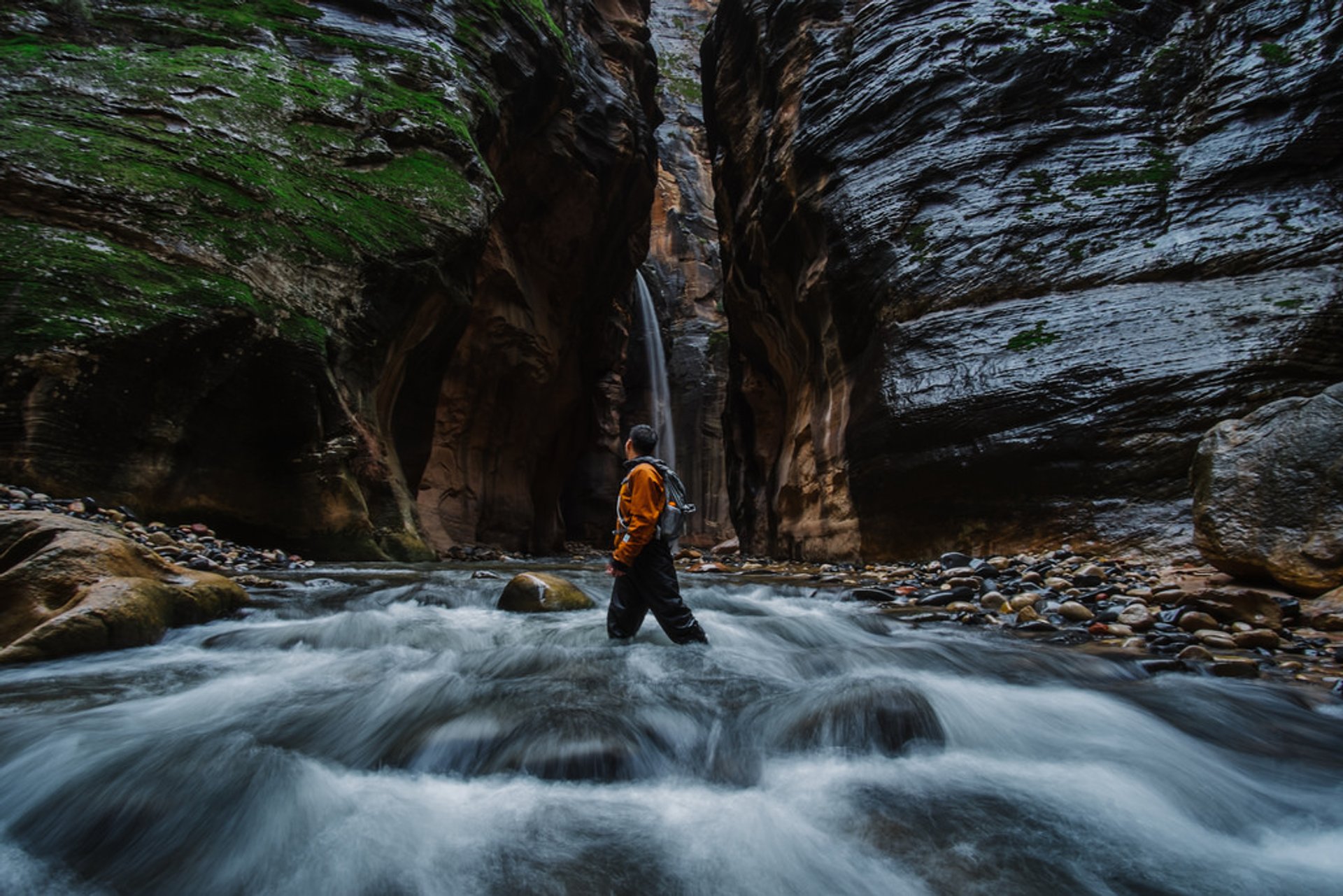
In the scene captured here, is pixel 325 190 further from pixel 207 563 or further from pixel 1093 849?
pixel 1093 849

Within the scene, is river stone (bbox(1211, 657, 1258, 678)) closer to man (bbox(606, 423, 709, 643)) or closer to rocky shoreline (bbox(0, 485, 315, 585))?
man (bbox(606, 423, 709, 643))

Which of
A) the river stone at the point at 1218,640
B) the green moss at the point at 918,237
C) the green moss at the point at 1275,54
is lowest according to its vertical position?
Answer: the river stone at the point at 1218,640

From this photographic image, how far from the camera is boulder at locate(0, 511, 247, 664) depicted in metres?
3.29

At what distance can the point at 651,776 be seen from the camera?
8.09 ft

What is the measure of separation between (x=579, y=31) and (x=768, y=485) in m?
14.6

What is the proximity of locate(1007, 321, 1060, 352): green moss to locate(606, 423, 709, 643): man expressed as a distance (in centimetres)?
591

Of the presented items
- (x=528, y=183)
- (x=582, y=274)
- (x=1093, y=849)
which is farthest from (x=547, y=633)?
(x=582, y=274)

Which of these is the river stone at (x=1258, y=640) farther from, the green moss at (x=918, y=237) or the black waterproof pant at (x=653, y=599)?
the green moss at (x=918, y=237)

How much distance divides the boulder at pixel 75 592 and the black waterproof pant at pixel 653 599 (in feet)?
8.77

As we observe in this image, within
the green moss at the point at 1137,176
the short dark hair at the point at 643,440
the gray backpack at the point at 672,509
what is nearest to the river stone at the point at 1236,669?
the gray backpack at the point at 672,509

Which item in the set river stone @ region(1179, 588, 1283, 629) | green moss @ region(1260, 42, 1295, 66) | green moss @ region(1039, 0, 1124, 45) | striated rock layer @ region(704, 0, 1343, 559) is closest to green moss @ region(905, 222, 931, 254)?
striated rock layer @ region(704, 0, 1343, 559)

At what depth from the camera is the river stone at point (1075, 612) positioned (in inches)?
188

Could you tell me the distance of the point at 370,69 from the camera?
12039mm

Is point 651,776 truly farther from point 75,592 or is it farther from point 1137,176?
point 1137,176
